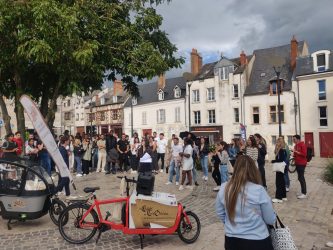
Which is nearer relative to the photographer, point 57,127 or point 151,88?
point 151,88

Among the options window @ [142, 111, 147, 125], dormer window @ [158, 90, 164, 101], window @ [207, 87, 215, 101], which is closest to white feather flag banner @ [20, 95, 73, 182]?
window @ [207, 87, 215, 101]

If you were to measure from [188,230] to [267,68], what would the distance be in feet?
108

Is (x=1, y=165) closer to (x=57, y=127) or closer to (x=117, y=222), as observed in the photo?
(x=117, y=222)

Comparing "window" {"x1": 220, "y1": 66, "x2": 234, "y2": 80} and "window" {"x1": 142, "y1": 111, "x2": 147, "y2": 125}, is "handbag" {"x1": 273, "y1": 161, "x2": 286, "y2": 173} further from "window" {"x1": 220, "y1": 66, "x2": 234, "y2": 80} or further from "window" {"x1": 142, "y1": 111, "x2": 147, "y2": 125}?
"window" {"x1": 142, "y1": 111, "x2": 147, "y2": 125}

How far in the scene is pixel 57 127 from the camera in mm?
61781

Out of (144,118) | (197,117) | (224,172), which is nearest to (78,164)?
(224,172)

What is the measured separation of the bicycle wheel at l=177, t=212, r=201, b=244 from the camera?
5.62m

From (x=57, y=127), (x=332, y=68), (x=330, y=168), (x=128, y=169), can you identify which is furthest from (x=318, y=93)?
(x=57, y=127)

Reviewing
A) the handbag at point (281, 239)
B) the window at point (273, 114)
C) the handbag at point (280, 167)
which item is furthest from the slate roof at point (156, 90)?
the handbag at point (281, 239)

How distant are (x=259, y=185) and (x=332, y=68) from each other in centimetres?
3048

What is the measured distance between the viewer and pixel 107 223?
5.63 meters

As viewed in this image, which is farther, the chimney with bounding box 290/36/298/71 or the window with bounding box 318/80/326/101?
the chimney with bounding box 290/36/298/71

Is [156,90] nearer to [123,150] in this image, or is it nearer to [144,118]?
[144,118]

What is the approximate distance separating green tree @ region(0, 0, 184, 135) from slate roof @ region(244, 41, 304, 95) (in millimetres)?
24277
